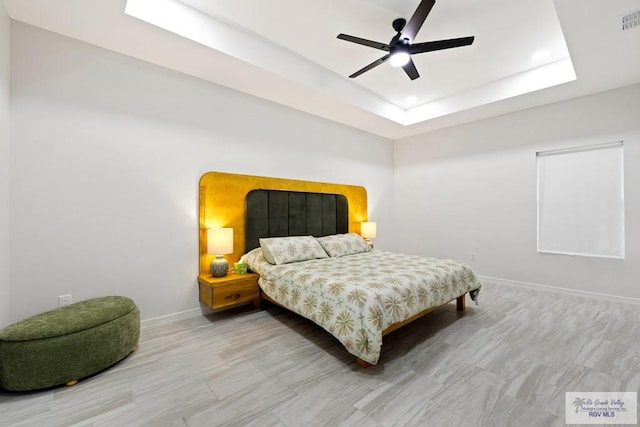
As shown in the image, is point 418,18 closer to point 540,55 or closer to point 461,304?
point 540,55

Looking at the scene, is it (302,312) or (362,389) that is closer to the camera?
(362,389)

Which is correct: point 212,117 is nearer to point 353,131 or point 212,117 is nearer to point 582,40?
point 353,131

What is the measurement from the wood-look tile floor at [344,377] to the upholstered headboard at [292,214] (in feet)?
3.86

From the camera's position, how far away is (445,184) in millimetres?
4930

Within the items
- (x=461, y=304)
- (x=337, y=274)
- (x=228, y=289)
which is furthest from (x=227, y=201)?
(x=461, y=304)

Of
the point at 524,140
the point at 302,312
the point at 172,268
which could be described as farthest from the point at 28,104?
the point at 524,140

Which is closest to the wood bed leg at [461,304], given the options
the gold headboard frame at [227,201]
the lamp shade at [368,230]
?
the lamp shade at [368,230]

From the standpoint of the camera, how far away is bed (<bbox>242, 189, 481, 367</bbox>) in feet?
6.68

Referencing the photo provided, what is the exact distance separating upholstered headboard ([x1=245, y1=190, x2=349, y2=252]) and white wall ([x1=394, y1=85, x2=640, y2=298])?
173 centimetres

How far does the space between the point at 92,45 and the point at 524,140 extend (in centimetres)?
535

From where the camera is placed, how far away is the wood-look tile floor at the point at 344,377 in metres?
1.54

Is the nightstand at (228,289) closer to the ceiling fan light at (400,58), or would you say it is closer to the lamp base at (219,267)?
the lamp base at (219,267)

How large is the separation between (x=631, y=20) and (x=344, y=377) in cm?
354

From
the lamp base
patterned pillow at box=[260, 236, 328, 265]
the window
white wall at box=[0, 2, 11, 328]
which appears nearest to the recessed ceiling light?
the window
